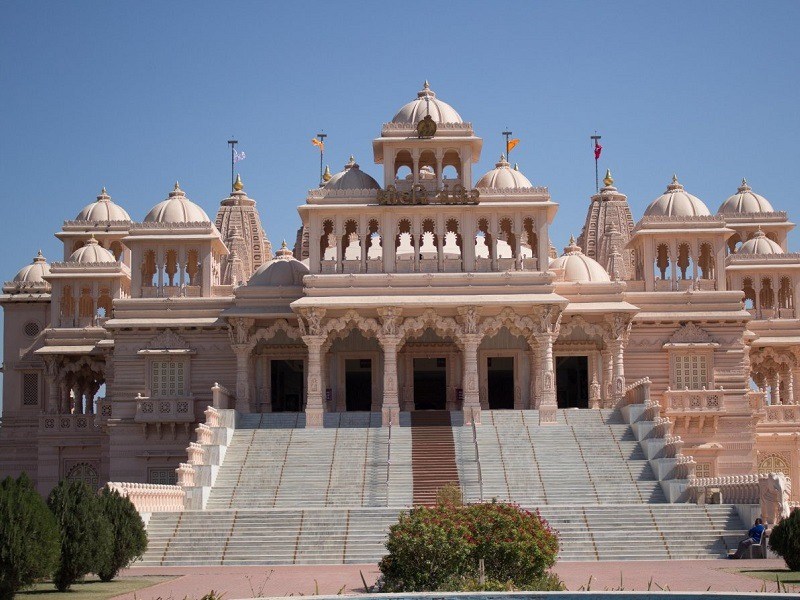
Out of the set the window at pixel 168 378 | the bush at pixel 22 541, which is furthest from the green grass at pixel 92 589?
the window at pixel 168 378

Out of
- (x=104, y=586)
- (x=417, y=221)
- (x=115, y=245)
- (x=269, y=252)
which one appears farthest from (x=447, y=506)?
(x=269, y=252)

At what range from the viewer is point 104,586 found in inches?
1280

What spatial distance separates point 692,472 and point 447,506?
16.5 meters

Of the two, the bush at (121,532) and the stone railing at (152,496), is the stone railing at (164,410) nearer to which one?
the stone railing at (152,496)

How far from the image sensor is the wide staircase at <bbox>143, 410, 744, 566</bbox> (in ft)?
128

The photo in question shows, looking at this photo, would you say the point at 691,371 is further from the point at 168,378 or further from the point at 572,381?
the point at 168,378

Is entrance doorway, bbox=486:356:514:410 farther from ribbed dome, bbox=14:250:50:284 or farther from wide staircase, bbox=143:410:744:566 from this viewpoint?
ribbed dome, bbox=14:250:50:284

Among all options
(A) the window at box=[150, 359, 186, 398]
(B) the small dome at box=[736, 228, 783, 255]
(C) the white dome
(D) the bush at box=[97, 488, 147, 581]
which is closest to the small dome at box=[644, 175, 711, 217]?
(B) the small dome at box=[736, 228, 783, 255]

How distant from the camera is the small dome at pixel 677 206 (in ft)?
197

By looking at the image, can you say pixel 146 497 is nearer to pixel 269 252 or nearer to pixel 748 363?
pixel 748 363

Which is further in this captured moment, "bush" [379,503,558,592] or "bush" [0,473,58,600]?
"bush" [379,503,558,592]

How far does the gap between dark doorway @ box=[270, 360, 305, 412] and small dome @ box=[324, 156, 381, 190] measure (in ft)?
25.3

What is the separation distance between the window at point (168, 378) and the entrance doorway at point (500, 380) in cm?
1230

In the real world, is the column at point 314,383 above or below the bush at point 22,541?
above
